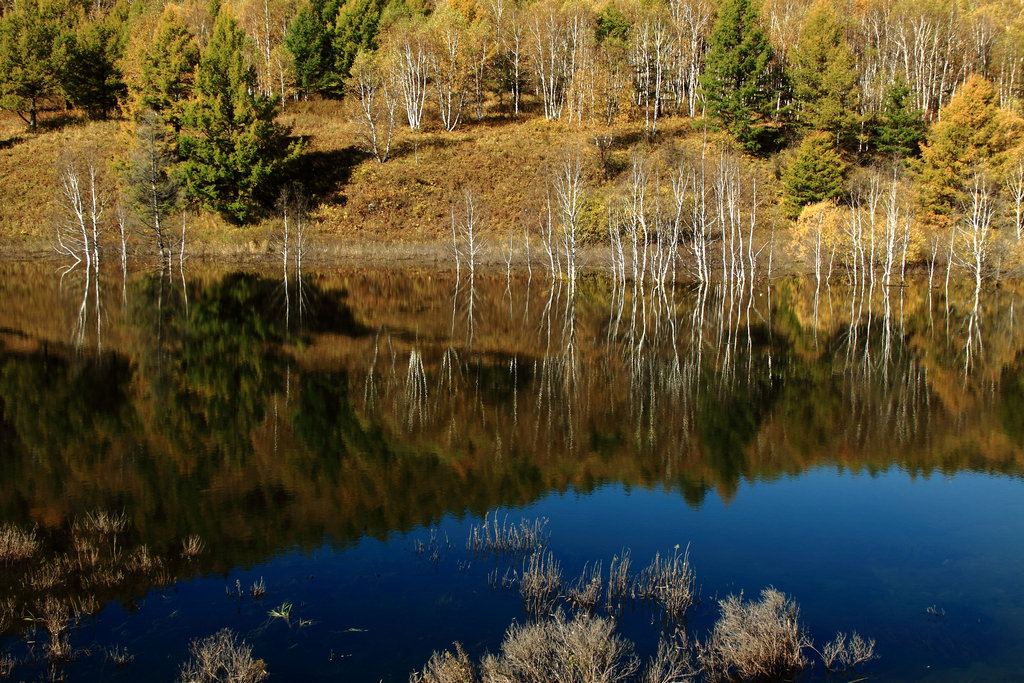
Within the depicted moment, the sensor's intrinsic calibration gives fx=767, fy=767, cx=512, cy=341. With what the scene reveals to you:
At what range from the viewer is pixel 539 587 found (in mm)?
11398

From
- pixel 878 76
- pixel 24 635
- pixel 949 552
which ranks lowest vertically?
pixel 949 552

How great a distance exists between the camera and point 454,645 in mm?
10031

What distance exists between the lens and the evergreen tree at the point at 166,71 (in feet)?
213

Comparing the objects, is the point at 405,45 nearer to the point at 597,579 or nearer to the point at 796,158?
the point at 796,158

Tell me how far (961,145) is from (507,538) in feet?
199

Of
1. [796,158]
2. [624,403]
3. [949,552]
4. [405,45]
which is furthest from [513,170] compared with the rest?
[949,552]

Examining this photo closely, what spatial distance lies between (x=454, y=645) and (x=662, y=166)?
2404 inches

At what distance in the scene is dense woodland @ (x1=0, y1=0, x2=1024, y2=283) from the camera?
2195 inches

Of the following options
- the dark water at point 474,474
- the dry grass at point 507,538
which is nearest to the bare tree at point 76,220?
the dark water at point 474,474

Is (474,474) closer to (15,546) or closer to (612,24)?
(15,546)

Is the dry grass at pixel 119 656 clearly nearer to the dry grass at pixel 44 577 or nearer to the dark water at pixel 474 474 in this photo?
the dark water at pixel 474 474

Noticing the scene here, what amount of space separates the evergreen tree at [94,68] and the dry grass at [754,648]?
78.8 metres

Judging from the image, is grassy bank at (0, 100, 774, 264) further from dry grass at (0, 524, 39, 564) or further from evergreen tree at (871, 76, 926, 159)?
dry grass at (0, 524, 39, 564)

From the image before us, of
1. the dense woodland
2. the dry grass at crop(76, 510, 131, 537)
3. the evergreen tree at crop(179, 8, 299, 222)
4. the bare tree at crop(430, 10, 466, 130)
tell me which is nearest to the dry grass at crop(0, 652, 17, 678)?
the dry grass at crop(76, 510, 131, 537)
